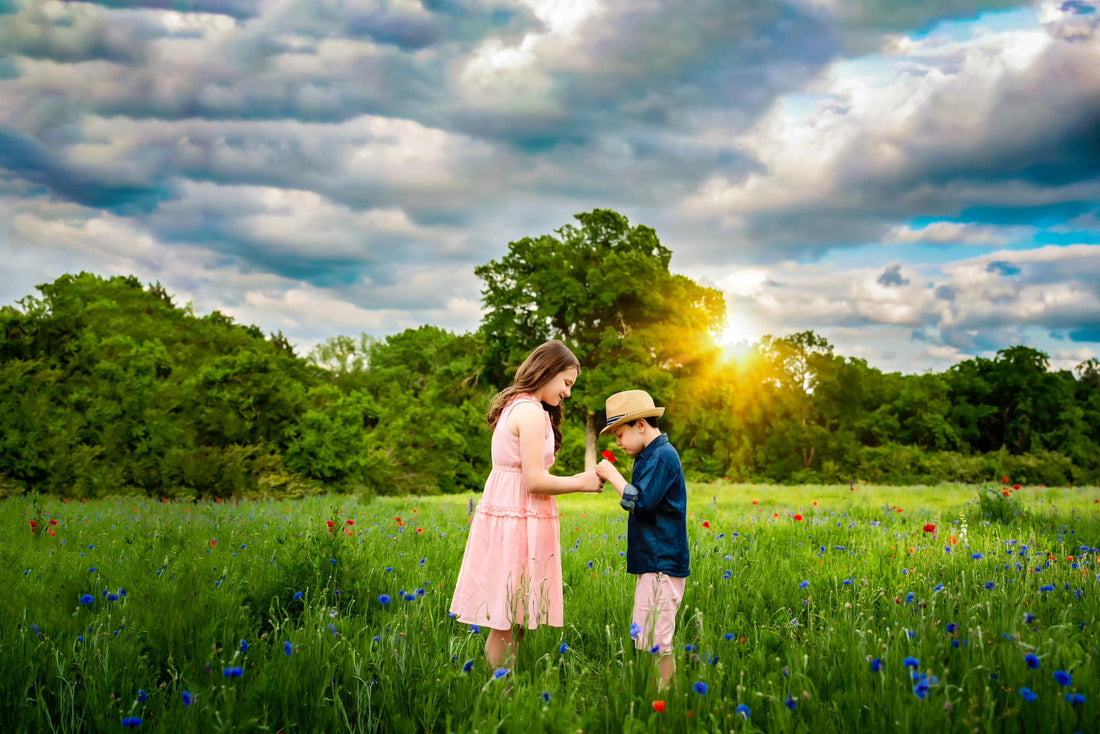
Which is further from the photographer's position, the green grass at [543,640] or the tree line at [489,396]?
the tree line at [489,396]

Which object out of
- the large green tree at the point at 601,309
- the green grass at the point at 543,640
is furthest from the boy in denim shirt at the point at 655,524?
the large green tree at the point at 601,309

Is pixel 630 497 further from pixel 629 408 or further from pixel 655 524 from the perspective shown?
pixel 629 408

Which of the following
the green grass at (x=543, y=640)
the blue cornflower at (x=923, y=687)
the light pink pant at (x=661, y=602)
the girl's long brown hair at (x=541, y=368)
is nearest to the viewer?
the blue cornflower at (x=923, y=687)

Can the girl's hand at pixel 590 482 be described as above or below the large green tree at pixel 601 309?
below

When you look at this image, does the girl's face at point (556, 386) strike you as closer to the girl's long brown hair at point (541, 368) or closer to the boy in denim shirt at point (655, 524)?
the girl's long brown hair at point (541, 368)

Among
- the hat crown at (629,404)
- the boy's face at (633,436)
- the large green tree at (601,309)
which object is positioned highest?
the large green tree at (601,309)

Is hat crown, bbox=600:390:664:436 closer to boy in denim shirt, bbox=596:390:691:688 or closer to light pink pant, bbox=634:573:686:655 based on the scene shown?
boy in denim shirt, bbox=596:390:691:688

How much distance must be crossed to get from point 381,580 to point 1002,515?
821cm

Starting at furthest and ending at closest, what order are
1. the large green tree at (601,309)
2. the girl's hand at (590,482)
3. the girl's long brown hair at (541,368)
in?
the large green tree at (601,309) → the girl's long brown hair at (541,368) → the girl's hand at (590,482)

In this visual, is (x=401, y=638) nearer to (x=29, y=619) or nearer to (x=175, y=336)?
(x=29, y=619)

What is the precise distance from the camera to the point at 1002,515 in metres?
8.55

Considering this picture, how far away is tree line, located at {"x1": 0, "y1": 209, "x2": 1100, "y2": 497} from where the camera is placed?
58.6 feet

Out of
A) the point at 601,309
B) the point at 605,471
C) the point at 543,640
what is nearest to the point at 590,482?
the point at 605,471

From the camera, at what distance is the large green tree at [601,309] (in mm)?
29984
